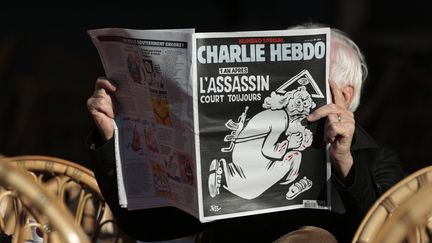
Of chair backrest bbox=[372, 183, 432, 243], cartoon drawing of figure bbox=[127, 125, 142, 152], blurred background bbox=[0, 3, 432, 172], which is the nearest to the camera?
chair backrest bbox=[372, 183, 432, 243]

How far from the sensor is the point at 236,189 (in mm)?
1796

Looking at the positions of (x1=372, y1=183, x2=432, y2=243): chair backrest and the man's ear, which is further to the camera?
the man's ear

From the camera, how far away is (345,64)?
6.87 feet

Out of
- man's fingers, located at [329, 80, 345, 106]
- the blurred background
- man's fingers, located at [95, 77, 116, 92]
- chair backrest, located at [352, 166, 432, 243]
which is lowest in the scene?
the blurred background

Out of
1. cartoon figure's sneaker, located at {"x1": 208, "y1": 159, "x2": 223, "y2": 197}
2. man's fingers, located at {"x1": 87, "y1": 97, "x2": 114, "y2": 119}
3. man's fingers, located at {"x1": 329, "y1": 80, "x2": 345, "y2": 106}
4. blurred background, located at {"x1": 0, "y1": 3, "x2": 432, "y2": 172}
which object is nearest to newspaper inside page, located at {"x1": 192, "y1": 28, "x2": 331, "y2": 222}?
cartoon figure's sneaker, located at {"x1": 208, "y1": 159, "x2": 223, "y2": 197}

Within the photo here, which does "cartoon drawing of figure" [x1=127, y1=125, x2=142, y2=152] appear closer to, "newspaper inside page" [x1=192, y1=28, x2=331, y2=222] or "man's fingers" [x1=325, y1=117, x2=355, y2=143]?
"newspaper inside page" [x1=192, y1=28, x2=331, y2=222]

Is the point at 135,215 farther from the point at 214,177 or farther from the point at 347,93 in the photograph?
the point at 347,93

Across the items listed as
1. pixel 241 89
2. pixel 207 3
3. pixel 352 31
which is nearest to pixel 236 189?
pixel 241 89

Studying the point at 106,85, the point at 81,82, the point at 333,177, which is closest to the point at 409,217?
the point at 333,177

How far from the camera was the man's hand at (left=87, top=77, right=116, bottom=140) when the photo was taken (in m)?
1.95

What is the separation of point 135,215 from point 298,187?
1.65ft

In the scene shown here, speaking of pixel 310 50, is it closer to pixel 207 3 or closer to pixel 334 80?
pixel 334 80

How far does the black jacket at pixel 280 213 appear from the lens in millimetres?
1933

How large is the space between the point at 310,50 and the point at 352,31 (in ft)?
8.34
